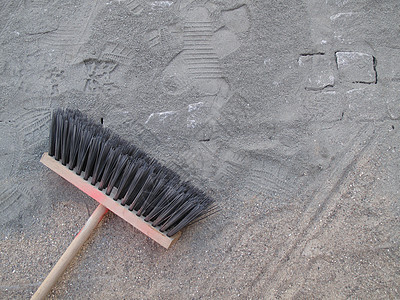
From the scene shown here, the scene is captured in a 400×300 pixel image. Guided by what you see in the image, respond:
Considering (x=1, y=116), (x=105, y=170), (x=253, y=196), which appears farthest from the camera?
(x=1, y=116)

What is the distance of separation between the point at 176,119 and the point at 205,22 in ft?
1.57

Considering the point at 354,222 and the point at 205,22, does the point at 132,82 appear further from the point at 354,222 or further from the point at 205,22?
the point at 354,222

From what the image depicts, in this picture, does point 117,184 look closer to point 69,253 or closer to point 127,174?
point 127,174

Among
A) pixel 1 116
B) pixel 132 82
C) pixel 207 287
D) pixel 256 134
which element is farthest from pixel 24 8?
pixel 207 287

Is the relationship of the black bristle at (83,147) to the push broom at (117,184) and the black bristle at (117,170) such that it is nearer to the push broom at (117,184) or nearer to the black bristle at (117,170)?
the push broom at (117,184)

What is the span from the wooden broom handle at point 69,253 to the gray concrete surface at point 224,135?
0.28ft

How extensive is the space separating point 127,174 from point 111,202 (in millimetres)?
126

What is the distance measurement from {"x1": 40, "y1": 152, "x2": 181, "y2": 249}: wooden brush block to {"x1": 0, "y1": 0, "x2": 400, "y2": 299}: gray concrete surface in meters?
0.13

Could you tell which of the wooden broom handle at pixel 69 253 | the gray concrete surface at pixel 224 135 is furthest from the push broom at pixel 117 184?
the gray concrete surface at pixel 224 135

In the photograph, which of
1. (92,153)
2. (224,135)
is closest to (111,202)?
(92,153)

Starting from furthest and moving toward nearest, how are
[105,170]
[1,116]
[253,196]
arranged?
[1,116] < [253,196] < [105,170]

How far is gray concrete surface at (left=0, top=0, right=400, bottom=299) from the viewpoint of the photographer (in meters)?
1.48

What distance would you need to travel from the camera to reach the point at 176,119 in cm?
163

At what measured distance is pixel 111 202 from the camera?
4.64 ft
